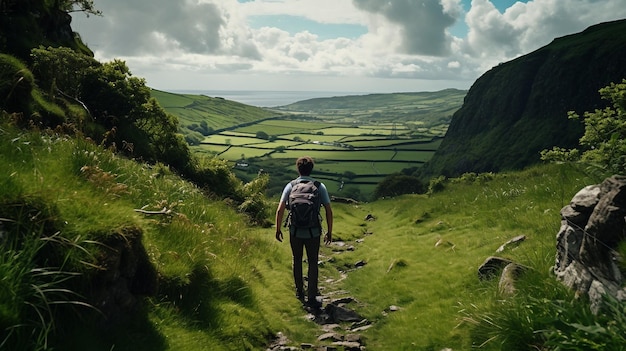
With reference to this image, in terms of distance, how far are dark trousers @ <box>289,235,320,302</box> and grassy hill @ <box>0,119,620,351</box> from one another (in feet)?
2.11

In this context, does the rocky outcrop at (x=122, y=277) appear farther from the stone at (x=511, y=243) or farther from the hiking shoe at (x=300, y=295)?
the stone at (x=511, y=243)

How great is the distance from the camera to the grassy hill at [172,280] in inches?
201

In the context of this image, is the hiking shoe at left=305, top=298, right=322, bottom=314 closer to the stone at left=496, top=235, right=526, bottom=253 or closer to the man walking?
the man walking

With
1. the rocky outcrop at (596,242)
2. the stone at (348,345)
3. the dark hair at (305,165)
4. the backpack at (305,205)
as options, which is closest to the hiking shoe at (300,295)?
the backpack at (305,205)

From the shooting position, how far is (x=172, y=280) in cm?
784

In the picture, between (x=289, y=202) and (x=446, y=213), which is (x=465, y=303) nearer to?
(x=289, y=202)

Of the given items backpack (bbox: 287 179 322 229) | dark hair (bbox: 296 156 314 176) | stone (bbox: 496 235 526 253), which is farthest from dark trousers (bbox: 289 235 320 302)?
stone (bbox: 496 235 526 253)

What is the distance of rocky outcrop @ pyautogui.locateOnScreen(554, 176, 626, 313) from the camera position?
5938 mm

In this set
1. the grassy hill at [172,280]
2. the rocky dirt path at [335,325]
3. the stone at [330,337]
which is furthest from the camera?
the stone at [330,337]

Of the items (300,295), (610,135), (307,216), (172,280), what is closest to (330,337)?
(300,295)

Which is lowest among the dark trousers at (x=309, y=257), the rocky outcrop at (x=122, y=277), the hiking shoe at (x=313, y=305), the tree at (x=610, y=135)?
the hiking shoe at (x=313, y=305)

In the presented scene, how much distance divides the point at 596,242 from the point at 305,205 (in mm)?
6439

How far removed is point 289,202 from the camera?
1123 centimetres

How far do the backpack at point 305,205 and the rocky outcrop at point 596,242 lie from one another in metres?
5.73
